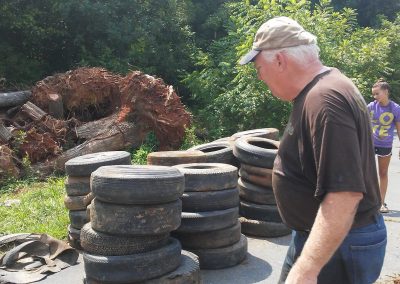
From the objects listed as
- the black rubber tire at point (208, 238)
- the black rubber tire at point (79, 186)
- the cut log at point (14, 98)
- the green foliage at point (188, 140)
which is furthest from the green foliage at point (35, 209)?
the green foliage at point (188, 140)

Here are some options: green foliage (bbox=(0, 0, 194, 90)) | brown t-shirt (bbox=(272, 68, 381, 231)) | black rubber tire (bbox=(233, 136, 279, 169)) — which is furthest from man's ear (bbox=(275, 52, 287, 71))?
green foliage (bbox=(0, 0, 194, 90))

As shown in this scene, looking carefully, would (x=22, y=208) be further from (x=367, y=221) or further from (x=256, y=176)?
(x=367, y=221)

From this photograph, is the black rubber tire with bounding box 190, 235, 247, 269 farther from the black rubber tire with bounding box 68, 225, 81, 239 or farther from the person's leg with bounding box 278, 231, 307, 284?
the person's leg with bounding box 278, 231, 307, 284

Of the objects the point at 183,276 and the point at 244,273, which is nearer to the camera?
the point at 183,276

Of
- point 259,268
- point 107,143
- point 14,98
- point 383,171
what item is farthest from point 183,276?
point 14,98

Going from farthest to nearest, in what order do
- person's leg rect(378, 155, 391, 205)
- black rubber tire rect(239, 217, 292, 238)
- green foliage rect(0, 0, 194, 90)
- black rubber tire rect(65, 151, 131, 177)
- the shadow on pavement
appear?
1. green foliage rect(0, 0, 194, 90)
2. person's leg rect(378, 155, 391, 205)
3. black rubber tire rect(239, 217, 292, 238)
4. black rubber tire rect(65, 151, 131, 177)
5. the shadow on pavement

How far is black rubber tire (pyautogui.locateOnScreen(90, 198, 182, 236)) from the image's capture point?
15.3 ft

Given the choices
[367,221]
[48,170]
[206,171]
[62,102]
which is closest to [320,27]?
[62,102]

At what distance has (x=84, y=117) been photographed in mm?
12680

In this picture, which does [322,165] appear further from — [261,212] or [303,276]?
[261,212]

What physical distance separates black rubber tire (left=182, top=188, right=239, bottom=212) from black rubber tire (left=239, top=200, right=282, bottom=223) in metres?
1.02

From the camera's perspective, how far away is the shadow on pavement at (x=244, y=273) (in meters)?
5.24

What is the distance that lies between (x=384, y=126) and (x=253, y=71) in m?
6.43

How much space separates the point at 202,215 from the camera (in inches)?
217
